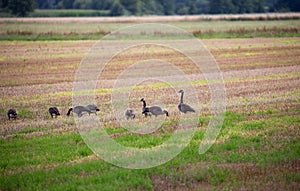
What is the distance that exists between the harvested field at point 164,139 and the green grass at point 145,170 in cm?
2

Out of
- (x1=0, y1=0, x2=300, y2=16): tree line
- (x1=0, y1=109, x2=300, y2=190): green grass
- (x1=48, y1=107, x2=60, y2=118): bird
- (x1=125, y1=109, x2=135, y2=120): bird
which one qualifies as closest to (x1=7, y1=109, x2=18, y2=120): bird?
(x1=48, y1=107, x2=60, y2=118): bird


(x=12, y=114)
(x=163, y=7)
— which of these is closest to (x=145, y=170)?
(x=12, y=114)

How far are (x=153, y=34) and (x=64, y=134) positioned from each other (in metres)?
36.8

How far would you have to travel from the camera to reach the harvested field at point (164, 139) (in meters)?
8.91

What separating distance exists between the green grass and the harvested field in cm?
2

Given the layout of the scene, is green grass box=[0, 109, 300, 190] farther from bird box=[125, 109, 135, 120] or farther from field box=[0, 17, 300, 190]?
bird box=[125, 109, 135, 120]

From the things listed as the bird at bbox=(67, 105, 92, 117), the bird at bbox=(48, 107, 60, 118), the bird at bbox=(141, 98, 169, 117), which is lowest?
the bird at bbox=(48, 107, 60, 118)

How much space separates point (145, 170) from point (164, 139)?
197 centimetres

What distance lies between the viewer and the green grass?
8867 mm

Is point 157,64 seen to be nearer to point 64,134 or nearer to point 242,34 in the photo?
point 64,134

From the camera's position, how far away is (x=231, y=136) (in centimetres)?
1162

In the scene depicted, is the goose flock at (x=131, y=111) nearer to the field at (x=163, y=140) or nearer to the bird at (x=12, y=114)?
the bird at (x=12, y=114)

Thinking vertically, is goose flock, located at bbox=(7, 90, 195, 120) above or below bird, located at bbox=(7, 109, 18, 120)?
above

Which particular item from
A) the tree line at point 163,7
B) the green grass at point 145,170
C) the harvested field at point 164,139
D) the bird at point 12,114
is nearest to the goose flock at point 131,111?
the bird at point 12,114
